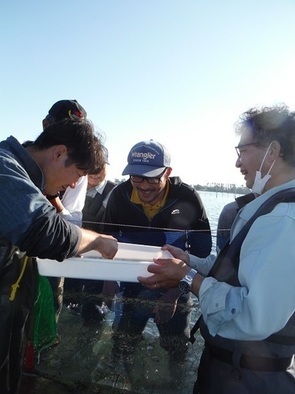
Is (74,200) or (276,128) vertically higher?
(276,128)

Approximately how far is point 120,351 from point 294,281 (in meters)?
2.64

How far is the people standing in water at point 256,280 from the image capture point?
1473 millimetres

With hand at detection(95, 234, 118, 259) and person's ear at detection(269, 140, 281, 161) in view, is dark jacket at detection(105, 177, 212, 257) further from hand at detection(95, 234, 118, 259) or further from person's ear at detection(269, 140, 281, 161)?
person's ear at detection(269, 140, 281, 161)

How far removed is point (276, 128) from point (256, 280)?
853 mm

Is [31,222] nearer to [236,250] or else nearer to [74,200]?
[236,250]

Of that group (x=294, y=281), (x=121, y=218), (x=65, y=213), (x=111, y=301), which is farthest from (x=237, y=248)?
(x=111, y=301)

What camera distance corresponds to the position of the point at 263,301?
1.45m

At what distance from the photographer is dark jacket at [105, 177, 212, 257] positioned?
11.7 ft

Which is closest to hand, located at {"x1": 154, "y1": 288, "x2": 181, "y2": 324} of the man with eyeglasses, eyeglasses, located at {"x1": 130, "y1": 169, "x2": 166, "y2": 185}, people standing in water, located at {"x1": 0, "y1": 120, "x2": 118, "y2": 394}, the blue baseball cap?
the man with eyeglasses

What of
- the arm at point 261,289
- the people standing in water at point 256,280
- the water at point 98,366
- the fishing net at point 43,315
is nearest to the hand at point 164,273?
the people standing in water at point 256,280

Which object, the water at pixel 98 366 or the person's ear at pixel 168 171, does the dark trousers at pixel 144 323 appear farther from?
the person's ear at pixel 168 171

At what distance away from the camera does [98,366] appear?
3.42 metres

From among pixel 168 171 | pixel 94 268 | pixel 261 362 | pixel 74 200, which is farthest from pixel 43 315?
pixel 168 171

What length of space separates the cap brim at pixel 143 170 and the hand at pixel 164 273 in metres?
1.52
